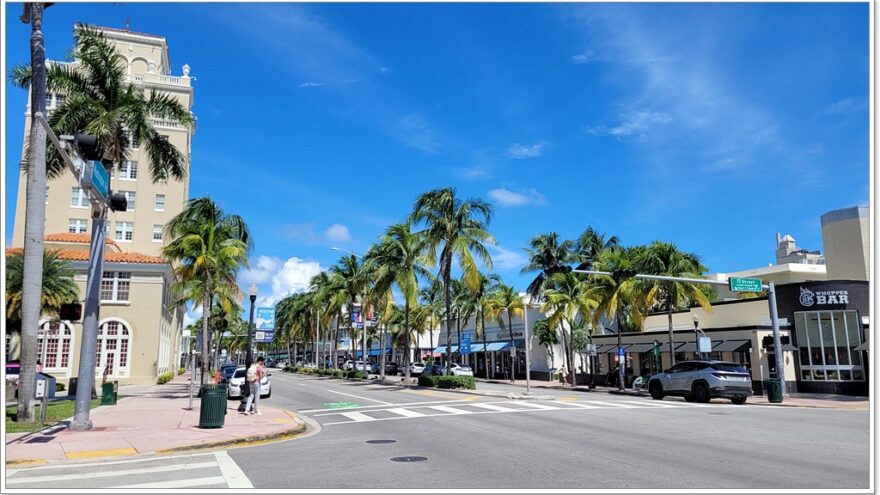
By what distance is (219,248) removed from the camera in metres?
30.9

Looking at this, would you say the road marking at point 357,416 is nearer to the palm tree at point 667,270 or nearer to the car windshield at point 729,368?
the car windshield at point 729,368

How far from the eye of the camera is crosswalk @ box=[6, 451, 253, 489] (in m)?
8.85

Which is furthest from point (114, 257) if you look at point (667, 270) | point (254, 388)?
point (667, 270)

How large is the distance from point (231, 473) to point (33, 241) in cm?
1044

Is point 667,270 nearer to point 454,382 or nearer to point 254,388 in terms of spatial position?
point 454,382

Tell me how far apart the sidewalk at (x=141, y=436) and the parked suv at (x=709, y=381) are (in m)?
17.2

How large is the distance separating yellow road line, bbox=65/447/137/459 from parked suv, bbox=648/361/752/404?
874 inches

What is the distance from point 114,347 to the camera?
1741 inches

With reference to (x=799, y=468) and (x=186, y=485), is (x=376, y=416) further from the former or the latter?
(x=799, y=468)

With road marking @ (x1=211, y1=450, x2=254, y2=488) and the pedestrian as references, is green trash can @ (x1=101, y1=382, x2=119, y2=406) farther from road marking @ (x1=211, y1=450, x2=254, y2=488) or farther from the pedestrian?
road marking @ (x1=211, y1=450, x2=254, y2=488)

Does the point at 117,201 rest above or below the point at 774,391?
above

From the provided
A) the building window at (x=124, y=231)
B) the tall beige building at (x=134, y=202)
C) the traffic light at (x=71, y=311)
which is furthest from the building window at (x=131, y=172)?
the traffic light at (x=71, y=311)

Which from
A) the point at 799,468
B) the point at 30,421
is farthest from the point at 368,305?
the point at 799,468

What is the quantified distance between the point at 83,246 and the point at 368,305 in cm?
2189
